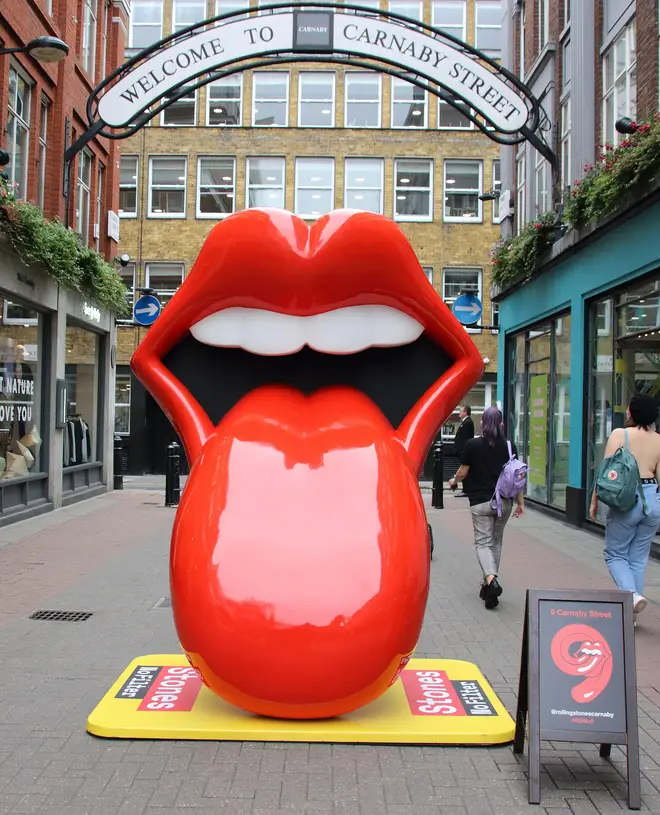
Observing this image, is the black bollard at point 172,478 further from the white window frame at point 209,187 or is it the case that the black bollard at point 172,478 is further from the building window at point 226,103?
the building window at point 226,103

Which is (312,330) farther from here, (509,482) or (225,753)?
(509,482)

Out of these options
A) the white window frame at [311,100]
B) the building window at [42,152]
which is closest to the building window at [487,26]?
the white window frame at [311,100]

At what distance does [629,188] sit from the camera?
9.63 m

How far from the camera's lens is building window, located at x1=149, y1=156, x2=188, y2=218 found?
27266 mm

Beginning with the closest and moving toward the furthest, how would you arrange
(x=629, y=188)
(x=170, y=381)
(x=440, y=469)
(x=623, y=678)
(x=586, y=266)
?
(x=623, y=678), (x=170, y=381), (x=629, y=188), (x=586, y=266), (x=440, y=469)

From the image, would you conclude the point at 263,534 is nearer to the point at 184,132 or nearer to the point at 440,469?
the point at 440,469

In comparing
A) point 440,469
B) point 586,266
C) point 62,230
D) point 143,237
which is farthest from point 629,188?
point 143,237

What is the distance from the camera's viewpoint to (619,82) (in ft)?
37.8

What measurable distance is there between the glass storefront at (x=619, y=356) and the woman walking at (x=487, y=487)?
371cm

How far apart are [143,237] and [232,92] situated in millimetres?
5835

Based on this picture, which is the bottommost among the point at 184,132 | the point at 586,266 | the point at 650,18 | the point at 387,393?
the point at 387,393

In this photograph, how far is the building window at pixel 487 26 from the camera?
27938 mm

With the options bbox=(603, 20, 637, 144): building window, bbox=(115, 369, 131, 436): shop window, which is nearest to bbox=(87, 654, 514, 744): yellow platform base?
bbox=(603, 20, 637, 144): building window

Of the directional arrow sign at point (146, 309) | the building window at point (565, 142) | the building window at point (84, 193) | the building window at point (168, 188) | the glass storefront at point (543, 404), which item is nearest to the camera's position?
the glass storefront at point (543, 404)
